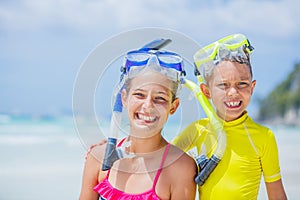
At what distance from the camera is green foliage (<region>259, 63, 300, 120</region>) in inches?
1625

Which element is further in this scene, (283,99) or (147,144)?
(283,99)

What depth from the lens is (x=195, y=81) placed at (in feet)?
9.66

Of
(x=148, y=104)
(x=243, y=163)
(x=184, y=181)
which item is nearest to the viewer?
(x=148, y=104)

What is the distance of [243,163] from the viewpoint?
276cm

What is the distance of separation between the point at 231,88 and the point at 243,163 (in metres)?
Answer: 0.44

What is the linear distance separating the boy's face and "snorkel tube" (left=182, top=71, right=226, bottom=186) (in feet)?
0.20

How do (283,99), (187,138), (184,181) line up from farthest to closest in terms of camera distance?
(283,99) < (187,138) < (184,181)

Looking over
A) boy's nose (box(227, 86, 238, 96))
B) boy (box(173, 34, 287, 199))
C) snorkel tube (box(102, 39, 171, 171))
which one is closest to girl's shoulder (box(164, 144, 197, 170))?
boy (box(173, 34, 287, 199))

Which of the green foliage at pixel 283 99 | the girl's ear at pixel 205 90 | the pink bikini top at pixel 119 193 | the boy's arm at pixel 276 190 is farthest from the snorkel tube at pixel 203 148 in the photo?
the green foliage at pixel 283 99

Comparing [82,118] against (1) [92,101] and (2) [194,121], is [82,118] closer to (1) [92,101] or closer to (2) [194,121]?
(1) [92,101]

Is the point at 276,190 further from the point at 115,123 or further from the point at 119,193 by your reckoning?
the point at 115,123

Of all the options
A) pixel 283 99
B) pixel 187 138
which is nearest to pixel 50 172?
pixel 187 138

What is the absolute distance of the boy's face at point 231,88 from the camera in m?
2.78

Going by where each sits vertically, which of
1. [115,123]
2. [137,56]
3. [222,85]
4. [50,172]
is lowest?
[115,123]
